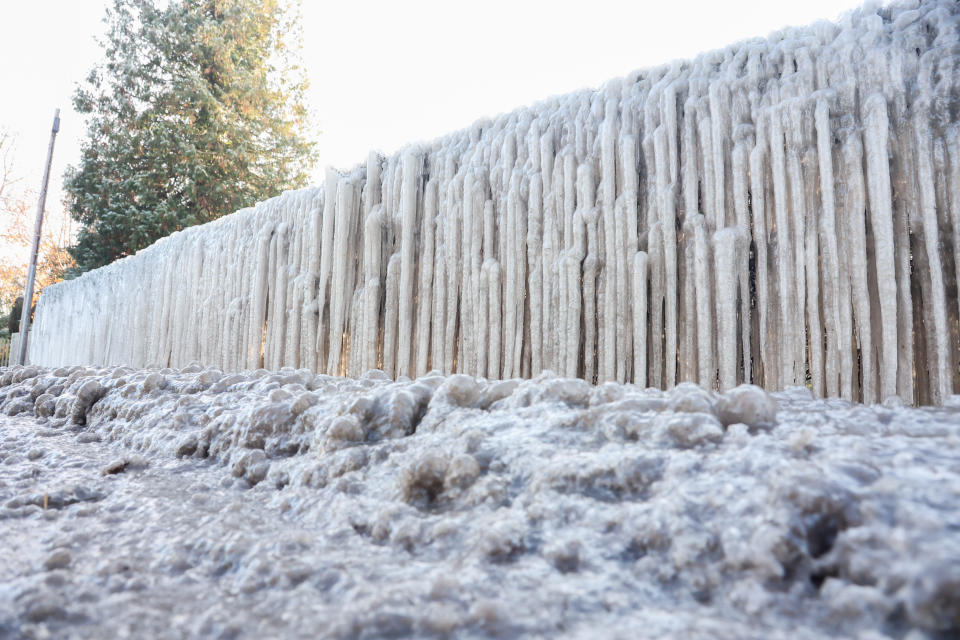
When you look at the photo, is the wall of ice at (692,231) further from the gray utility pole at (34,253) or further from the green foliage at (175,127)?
the gray utility pole at (34,253)

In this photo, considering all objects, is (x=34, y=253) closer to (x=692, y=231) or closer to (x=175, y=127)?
(x=175, y=127)

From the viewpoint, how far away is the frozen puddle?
57cm

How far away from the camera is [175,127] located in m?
9.38

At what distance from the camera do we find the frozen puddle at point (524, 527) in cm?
57

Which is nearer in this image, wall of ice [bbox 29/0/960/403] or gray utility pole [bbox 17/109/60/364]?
wall of ice [bbox 29/0/960/403]

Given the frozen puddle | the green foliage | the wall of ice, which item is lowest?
the frozen puddle

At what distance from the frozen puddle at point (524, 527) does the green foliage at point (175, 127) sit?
9.49 metres

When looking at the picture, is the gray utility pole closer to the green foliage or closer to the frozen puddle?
the green foliage

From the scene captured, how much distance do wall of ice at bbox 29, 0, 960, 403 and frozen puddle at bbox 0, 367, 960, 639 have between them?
→ 0.82 m

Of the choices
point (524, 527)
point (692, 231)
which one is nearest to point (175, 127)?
point (692, 231)

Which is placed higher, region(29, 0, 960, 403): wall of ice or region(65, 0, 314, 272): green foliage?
region(65, 0, 314, 272): green foliage

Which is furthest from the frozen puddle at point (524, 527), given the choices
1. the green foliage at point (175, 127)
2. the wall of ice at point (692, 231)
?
the green foliage at point (175, 127)

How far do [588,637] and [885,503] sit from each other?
0.36 m

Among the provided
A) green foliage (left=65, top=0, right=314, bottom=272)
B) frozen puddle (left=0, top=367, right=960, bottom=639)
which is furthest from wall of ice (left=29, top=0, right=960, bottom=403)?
green foliage (left=65, top=0, right=314, bottom=272)
